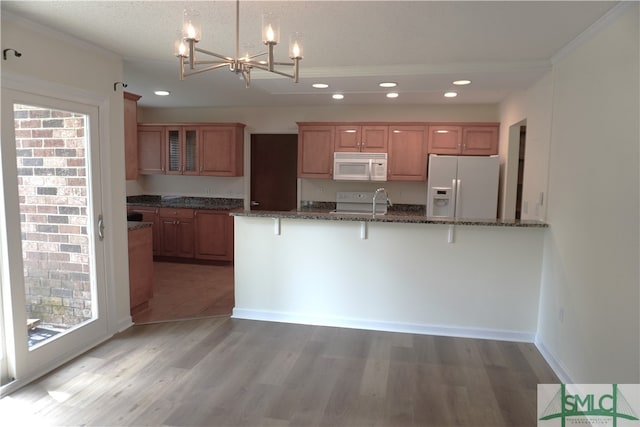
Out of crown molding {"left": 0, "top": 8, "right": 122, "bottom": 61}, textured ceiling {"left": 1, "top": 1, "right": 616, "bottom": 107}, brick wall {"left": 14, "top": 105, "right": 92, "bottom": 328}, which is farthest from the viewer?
brick wall {"left": 14, "top": 105, "right": 92, "bottom": 328}

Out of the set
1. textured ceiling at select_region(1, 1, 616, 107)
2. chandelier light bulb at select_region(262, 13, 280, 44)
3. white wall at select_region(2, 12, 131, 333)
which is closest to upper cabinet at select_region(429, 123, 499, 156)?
textured ceiling at select_region(1, 1, 616, 107)

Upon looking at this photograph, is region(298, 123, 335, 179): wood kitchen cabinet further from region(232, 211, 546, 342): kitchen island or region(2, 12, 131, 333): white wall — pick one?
region(2, 12, 131, 333): white wall

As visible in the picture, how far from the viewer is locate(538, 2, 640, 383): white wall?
2.06 m

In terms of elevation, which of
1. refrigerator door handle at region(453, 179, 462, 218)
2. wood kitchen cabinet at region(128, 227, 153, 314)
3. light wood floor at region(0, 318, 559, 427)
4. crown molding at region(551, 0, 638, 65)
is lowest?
light wood floor at region(0, 318, 559, 427)

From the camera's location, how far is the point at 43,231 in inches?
114

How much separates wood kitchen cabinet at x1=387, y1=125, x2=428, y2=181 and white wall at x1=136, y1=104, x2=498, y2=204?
1.14 feet

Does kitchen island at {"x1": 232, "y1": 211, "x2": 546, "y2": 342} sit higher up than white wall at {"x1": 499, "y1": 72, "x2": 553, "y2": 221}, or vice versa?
white wall at {"x1": 499, "y1": 72, "x2": 553, "y2": 221}

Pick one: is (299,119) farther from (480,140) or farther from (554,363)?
(554,363)

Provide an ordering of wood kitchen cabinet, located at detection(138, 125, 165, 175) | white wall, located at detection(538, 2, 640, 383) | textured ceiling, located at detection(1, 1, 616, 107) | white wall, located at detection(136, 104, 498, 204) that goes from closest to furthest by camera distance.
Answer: white wall, located at detection(538, 2, 640, 383) → textured ceiling, located at detection(1, 1, 616, 107) → white wall, located at detection(136, 104, 498, 204) → wood kitchen cabinet, located at detection(138, 125, 165, 175)

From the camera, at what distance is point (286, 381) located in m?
2.74

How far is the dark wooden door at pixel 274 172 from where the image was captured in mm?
6457

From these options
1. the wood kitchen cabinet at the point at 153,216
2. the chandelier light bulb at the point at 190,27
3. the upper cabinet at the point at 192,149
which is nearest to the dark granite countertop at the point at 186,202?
the wood kitchen cabinet at the point at 153,216

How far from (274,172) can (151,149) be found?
6.25 ft

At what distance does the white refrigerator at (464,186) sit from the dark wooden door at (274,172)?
2.27m
